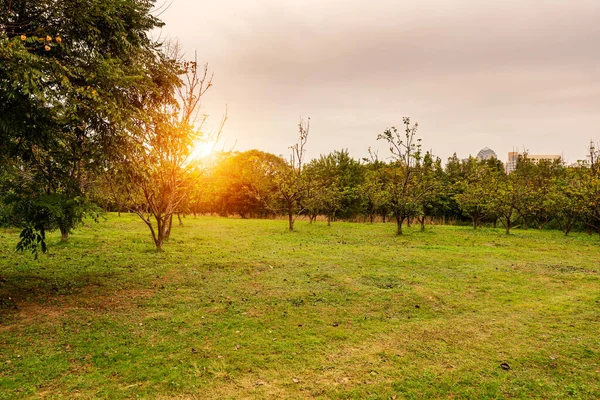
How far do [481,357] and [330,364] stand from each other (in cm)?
255

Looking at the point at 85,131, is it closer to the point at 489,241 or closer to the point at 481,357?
the point at 481,357

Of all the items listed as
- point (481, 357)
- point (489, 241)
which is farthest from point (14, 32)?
point (489, 241)

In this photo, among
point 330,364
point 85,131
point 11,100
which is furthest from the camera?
point 85,131

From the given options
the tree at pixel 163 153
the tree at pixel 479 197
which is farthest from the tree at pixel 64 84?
the tree at pixel 479 197

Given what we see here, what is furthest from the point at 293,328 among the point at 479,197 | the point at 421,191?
the point at 479,197

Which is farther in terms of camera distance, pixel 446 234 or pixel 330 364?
pixel 446 234

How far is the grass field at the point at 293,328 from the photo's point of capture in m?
4.77

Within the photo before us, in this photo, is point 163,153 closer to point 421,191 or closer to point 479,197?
point 421,191

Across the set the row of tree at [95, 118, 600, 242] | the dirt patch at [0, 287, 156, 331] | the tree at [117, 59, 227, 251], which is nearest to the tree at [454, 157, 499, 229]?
the row of tree at [95, 118, 600, 242]

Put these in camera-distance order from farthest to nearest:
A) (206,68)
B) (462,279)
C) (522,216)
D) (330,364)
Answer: (522,216), (206,68), (462,279), (330,364)

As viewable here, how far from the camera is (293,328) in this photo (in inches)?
262

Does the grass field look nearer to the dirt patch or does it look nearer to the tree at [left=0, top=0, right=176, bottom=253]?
the dirt patch

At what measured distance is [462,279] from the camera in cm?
1074

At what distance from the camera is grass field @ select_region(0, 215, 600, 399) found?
4766 millimetres
